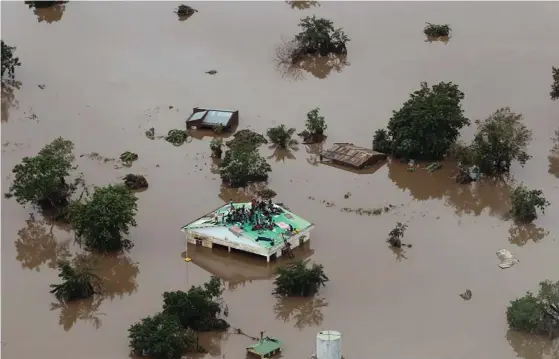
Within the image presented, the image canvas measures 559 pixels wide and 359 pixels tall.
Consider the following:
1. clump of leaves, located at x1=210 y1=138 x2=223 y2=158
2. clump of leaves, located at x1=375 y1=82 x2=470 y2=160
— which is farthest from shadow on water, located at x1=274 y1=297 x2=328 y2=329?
clump of leaves, located at x1=210 y1=138 x2=223 y2=158

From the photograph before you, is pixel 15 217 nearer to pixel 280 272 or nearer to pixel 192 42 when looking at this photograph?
pixel 280 272

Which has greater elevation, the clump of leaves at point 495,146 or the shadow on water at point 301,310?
the clump of leaves at point 495,146

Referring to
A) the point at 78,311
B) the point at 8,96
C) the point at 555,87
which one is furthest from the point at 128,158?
the point at 555,87

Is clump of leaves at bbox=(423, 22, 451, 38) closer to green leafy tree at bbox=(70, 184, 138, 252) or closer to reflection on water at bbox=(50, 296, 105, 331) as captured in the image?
green leafy tree at bbox=(70, 184, 138, 252)

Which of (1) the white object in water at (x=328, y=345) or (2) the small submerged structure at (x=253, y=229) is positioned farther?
(2) the small submerged structure at (x=253, y=229)

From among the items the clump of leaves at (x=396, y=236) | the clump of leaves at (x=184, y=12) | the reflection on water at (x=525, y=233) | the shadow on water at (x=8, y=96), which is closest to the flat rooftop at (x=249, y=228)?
the clump of leaves at (x=396, y=236)

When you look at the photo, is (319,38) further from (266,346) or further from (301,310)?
(266,346)

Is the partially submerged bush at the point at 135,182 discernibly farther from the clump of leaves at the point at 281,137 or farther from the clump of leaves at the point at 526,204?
the clump of leaves at the point at 526,204
